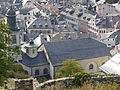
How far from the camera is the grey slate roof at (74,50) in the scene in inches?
1604

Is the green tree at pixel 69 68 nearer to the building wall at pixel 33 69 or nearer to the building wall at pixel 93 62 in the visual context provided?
the building wall at pixel 93 62

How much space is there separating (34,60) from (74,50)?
247 inches

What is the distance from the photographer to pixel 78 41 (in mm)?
43125

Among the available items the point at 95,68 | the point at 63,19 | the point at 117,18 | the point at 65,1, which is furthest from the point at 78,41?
the point at 65,1

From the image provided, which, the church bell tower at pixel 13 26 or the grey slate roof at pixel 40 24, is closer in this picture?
the church bell tower at pixel 13 26

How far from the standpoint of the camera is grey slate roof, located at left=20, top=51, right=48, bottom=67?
133ft

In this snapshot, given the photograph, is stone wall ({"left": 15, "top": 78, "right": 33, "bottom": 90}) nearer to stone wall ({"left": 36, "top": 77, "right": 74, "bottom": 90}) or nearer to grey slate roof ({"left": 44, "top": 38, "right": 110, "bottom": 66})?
stone wall ({"left": 36, "top": 77, "right": 74, "bottom": 90})

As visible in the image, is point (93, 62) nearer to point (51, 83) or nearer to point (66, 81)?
point (66, 81)

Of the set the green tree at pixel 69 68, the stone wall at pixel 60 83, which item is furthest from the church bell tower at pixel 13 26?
the stone wall at pixel 60 83

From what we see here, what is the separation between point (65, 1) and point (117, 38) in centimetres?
5323

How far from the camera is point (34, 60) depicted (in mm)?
41125

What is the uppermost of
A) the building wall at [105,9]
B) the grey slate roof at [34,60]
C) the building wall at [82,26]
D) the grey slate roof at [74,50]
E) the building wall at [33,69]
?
the building wall at [105,9]

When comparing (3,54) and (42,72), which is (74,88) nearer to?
(3,54)

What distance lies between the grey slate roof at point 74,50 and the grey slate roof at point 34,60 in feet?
4.91
